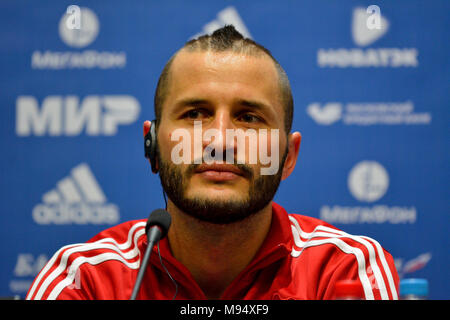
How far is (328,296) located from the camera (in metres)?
1.15

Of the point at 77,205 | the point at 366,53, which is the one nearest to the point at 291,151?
the point at 366,53

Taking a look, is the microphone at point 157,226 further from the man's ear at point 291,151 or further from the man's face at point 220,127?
the man's ear at point 291,151

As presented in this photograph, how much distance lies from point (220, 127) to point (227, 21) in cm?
102

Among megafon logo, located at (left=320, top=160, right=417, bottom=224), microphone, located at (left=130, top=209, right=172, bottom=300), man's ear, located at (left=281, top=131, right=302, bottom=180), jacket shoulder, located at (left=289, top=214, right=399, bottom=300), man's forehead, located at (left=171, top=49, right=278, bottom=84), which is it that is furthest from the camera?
megafon logo, located at (left=320, top=160, right=417, bottom=224)

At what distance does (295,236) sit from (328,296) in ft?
0.80

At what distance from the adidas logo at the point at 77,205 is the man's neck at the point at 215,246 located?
75cm

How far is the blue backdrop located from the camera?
196 centimetres

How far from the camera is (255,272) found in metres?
1.23

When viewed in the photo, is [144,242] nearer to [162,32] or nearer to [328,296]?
[328,296]

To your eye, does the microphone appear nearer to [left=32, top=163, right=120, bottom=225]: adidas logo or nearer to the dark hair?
the dark hair

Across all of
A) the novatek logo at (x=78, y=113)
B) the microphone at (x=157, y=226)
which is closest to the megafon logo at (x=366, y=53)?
the novatek logo at (x=78, y=113)

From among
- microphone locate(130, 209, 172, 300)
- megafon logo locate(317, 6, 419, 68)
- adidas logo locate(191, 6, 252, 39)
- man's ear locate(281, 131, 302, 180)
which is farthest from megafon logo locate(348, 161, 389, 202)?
microphone locate(130, 209, 172, 300)

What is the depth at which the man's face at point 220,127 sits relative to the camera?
1137 mm
